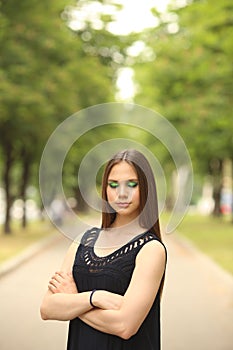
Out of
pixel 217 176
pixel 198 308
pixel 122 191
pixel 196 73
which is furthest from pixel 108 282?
pixel 217 176

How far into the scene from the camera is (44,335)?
969 cm

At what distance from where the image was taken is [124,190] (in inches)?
122

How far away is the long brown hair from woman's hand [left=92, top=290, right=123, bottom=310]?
27 cm

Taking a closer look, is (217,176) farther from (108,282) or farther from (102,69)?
(108,282)

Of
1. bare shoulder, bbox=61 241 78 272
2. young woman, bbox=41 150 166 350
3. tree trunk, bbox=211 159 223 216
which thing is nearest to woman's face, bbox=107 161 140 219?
young woman, bbox=41 150 166 350

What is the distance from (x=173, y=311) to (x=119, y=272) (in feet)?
28.5

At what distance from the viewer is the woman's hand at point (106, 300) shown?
309 centimetres

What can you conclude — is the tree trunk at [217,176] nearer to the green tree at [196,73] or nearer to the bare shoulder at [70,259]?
the green tree at [196,73]

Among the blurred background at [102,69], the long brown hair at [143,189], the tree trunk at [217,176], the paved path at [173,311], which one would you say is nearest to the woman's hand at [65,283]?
the long brown hair at [143,189]

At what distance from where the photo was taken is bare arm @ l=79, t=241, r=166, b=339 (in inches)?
119

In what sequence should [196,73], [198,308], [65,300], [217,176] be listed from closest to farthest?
[65,300] < [198,308] < [196,73] < [217,176]

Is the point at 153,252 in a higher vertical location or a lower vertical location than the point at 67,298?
higher

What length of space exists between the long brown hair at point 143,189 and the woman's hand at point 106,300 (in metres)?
0.27

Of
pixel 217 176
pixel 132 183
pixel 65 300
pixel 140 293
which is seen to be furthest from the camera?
pixel 217 176
